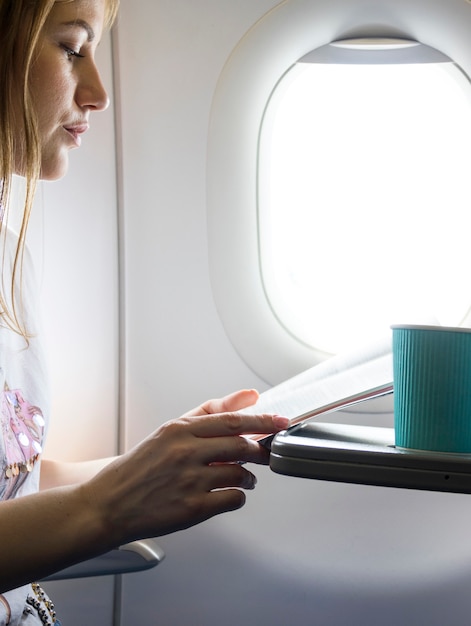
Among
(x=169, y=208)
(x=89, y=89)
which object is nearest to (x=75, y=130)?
(x=89, y=89)

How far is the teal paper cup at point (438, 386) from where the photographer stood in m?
0.83

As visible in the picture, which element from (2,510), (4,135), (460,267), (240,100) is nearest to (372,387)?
(2,510)

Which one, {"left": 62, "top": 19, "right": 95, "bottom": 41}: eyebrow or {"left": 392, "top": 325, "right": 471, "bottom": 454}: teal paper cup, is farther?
{"left": 62, "top": 19, "right": 95, "bottom": 41}: eyebrow

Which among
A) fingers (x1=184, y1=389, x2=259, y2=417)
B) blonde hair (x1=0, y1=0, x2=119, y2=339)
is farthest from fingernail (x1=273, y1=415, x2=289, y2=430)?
blonde hair (x1=0, y1=0, x2=119, y2=339)

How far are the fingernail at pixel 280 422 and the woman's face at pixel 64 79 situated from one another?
0.57m

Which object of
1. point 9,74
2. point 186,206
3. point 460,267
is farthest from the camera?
point 186,206

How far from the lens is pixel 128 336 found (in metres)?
1.69

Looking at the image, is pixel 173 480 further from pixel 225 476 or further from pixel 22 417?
pixel 22 417

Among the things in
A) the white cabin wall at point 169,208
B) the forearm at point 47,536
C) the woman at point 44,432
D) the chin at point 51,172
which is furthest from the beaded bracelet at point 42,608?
the chin at point 51,172

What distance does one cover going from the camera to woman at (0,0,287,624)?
0.85 metres

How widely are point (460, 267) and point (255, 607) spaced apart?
0.78 metres

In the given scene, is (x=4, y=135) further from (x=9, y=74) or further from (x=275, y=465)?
(x=275, y=465)

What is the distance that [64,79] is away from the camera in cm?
118

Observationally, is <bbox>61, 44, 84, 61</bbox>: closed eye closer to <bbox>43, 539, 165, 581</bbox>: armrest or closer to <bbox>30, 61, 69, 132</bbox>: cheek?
<bbox>30, 61, 69, 132</bbox>: cheek
